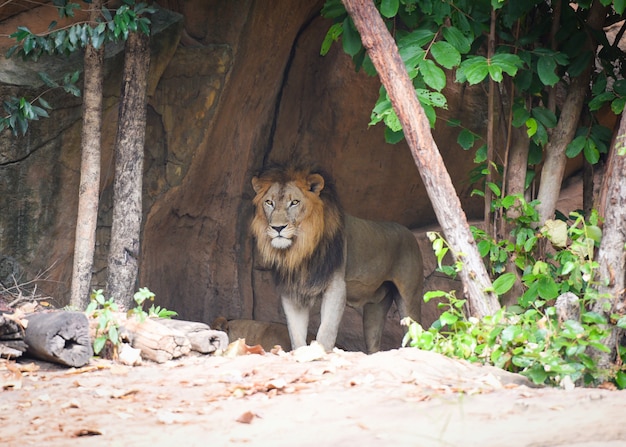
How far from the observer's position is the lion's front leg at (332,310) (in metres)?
7.26

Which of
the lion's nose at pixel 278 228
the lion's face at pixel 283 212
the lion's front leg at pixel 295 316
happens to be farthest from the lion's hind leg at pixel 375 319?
the lion's nose at pixel 278 228

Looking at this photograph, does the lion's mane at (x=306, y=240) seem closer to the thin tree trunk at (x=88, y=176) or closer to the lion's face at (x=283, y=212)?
the lion's face at (x=283, y=212)

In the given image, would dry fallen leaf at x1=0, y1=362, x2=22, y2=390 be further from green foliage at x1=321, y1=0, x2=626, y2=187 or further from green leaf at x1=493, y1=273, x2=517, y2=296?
green leaf at x1=493, y1=273, x2=517, y2=296

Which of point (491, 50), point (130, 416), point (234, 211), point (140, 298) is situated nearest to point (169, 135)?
point (234, 211)

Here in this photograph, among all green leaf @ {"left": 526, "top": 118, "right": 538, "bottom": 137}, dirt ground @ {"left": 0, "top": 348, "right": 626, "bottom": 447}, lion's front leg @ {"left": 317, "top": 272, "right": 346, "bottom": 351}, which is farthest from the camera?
lion's front leg @ {"left": 317, "top": 272, "right": 346, "bottom": 351}

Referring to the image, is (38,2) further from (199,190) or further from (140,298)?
(140,298)

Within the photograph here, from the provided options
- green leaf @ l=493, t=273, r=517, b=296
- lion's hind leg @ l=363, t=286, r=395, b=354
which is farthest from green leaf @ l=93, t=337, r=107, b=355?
lion's hind leg @ l=363, t=286, r=395, b=354

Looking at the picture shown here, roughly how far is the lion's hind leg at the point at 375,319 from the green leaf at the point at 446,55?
12.8 feet

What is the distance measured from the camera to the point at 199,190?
838 cm

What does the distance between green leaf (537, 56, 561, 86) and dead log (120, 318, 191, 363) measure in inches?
110

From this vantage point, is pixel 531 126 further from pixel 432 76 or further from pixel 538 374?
pixel 538 374

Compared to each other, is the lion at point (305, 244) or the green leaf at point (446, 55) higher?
the green leaf at point (446, 55)

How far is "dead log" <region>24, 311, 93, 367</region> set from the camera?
4664mm

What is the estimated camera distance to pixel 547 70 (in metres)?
5.46
